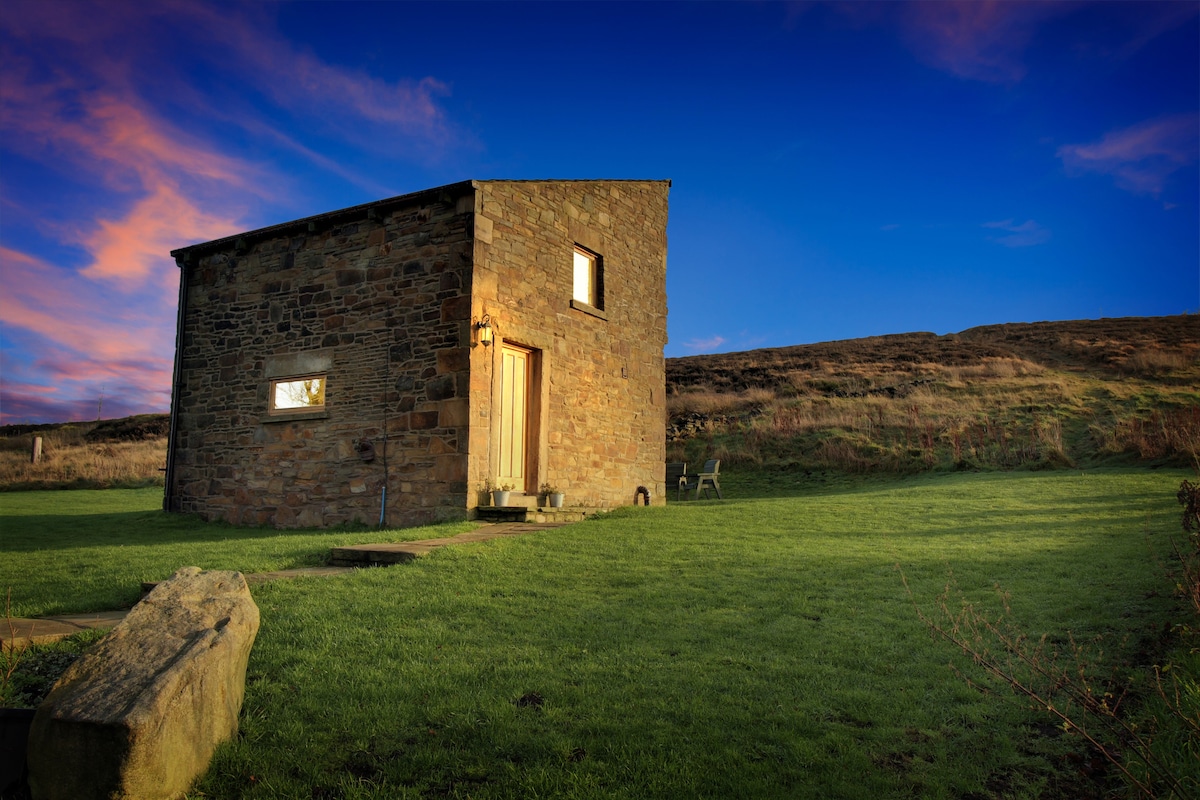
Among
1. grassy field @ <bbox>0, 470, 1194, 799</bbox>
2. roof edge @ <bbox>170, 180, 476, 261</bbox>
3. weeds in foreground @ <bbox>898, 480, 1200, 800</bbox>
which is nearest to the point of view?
weeds in foreground @ <bbox>898, 480, 1200, 800</bbox>

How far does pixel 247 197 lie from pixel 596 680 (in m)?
12.0

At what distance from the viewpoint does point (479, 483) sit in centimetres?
1067

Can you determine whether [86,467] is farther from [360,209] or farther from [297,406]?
[360,209]

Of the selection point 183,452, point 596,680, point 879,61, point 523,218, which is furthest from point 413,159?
point 596,680

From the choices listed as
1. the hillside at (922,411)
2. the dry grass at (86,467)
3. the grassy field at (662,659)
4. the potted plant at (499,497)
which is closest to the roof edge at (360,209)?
the potted plant at (499,497)

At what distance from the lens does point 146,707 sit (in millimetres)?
2879

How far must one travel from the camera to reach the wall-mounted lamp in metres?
10.8

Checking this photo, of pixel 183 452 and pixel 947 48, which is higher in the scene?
pixel 947 48

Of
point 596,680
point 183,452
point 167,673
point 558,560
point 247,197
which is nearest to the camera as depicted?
point 167,673

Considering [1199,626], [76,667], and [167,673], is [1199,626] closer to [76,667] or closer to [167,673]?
[167,673]

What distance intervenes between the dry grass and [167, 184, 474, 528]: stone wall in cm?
951

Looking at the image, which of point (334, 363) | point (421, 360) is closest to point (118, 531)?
point (334, 363)

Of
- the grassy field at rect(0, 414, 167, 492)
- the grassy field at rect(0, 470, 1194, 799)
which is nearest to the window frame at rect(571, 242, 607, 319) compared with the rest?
the grassy field at rect(0, 470, 1194, 799)

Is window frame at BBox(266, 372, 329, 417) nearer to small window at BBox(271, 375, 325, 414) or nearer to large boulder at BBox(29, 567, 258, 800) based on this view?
small window at BBox(271, 375, 325, 414)
